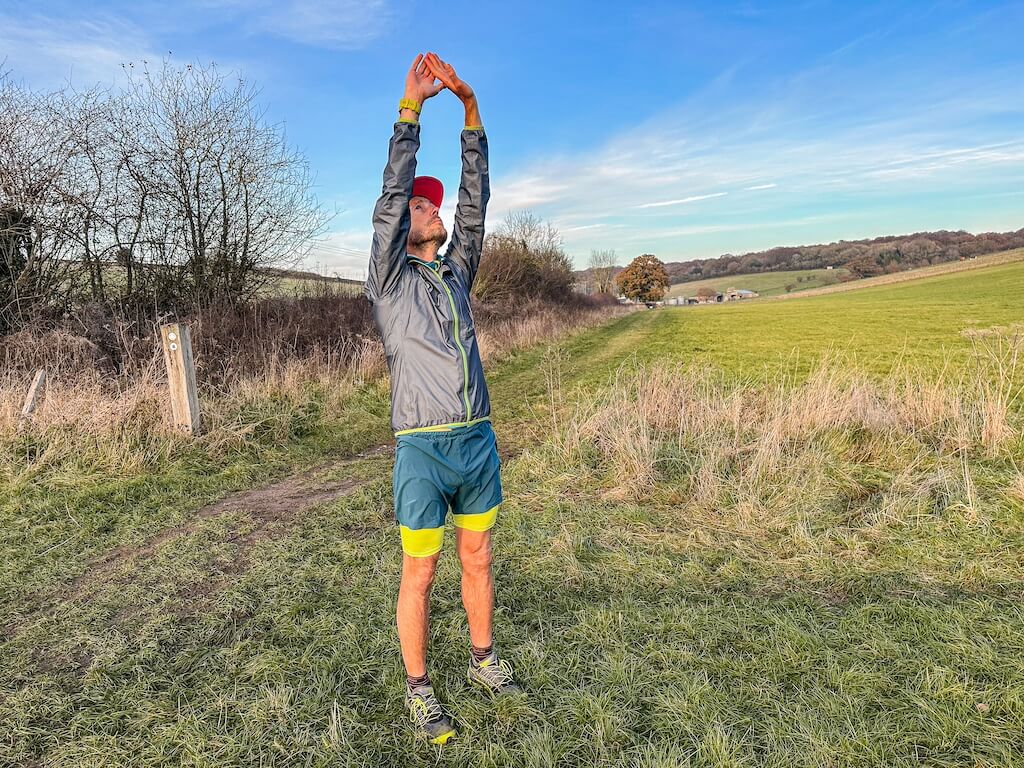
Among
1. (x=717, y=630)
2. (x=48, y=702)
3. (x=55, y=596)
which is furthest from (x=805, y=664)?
(x=55, y=596)

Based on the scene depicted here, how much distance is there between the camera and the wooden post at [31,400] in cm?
630

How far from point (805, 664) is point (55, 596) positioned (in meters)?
4.57

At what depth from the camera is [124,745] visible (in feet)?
7.76

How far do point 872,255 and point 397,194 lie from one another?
110 m

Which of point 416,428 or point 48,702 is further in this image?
point 48,702

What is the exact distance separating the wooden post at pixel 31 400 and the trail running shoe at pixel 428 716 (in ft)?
20.5

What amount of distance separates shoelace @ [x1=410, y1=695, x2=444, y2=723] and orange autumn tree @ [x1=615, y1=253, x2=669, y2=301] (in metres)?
89.1

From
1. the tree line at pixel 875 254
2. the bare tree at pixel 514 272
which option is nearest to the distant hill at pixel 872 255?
the tree line at pixel 875 254

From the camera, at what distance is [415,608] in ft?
8.00

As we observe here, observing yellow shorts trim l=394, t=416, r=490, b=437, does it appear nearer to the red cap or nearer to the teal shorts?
the teal shorts

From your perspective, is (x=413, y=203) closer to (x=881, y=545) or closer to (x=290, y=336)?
(x=881, y=545)

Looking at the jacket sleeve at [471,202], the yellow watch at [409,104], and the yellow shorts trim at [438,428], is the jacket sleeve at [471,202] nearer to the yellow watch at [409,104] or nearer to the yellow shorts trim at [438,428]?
the yellow watch at [409,104]

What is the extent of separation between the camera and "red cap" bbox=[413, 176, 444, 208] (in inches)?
102

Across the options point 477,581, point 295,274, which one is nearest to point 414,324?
point 477,581
